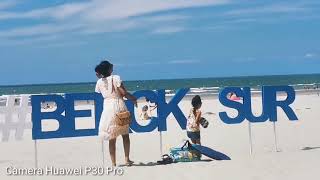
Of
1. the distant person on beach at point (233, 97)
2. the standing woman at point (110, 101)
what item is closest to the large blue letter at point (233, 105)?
the distant person on beach at point (233, 97)

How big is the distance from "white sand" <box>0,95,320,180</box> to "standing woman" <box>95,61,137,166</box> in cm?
64

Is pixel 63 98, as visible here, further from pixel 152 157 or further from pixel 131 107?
pixel 152 157

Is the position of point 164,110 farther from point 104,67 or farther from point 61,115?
point 61,115

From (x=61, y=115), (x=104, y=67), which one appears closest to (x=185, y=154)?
(x=104, y=67)

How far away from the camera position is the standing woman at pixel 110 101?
10070mm

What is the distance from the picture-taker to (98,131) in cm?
1084

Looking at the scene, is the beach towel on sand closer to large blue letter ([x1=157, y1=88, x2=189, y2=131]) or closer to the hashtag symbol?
large blue letter ([x1=157, y1=88, x2=189, y2=131])

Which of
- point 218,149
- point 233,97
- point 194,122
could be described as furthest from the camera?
point 218,149

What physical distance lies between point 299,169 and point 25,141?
8.37 metres

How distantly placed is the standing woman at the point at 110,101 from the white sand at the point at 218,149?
25.1 inches

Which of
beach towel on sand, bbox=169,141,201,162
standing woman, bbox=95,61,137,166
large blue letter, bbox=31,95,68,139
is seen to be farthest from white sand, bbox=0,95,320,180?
large blue letter, bbox=31,95,68,139

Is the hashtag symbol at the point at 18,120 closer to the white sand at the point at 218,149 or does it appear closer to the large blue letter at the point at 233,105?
the white sand at the point at 218,149

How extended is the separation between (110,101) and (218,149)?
373 cm

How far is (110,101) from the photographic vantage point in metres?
10.1
